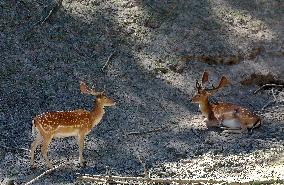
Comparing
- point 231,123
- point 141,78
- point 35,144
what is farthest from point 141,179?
point 141,78

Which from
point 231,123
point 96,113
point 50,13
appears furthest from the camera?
point 50,13

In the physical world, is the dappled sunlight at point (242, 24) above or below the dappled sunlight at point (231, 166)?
above

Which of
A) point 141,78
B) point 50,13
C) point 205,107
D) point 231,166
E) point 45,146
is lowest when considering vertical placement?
point 231,166

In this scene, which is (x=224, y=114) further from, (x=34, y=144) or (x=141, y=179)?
(x=34, y=144)

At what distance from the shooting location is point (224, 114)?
9.91 metres

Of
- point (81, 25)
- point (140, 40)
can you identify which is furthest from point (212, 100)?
point (81, 25)

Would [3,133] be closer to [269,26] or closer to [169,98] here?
[169,98]

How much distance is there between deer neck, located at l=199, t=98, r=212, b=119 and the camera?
10023mm

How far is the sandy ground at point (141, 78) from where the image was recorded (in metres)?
8.38

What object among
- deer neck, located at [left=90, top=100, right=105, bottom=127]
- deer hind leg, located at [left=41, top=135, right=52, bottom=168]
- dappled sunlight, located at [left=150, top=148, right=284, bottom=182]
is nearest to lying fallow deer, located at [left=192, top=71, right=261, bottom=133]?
dappled sunlight, located at [left=150, top=148, right=284, bottom=182]

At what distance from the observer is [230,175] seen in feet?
24.3

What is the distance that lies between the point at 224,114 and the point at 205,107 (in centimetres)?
34

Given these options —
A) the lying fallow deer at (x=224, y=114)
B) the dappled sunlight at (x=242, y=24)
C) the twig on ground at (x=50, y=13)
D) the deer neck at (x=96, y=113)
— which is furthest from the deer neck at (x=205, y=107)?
the twig on ground at (x=50, y=13)

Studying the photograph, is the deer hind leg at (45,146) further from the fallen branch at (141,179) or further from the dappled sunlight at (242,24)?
the dappled sunlight at (242,24)
